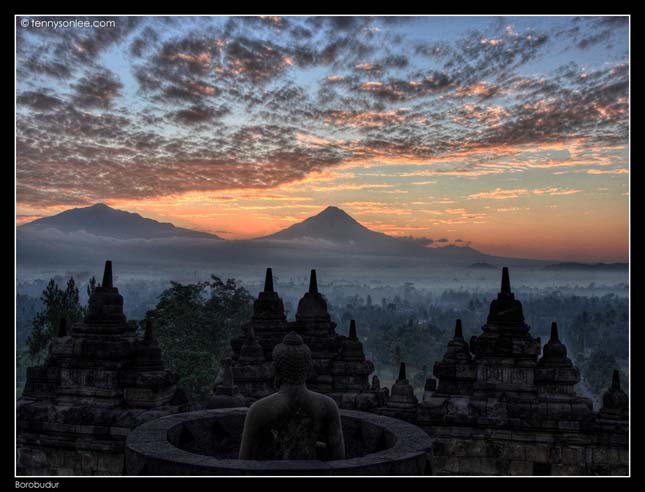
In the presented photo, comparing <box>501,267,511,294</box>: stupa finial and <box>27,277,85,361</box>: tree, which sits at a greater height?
<box>501,267,511,294</box>: stupa finial

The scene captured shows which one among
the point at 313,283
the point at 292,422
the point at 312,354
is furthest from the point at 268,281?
the point at 292,422

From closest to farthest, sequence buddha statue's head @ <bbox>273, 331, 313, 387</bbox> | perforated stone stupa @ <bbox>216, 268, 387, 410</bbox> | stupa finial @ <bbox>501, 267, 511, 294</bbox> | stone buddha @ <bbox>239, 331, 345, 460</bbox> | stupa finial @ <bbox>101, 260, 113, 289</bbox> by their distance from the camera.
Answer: stone buddha @ <bbox>239, 331, 345, 460</bbox>
buddha statue's head @ <bbox>273, 331, 313, 387</bbox>
stupa finial @ <bbox>101, 260, 113, 289</bbox>
stupa finial @ <bbox>501, 267, 511, 294</bbox>
perforated stone stupa @ <bbox>216, 268, 387, 410</bbox>

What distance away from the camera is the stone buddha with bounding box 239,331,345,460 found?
802cm

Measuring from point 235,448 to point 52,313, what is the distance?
1567 inches

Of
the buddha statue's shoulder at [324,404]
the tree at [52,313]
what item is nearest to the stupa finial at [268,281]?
the buddha statue's shoulder at [324,404]

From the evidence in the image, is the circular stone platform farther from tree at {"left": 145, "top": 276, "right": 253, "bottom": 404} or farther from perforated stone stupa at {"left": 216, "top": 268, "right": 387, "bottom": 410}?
tree at {"left": 145, "top": 276, "right": 253, "bottom": 404}

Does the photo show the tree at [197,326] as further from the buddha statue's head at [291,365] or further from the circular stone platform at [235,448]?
the buddha statue's head at [291,365]

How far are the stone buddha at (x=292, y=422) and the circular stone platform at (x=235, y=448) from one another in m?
0.43

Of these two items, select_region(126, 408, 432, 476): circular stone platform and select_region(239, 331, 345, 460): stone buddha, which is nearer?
select_region(126, 408, 432, 476): circular stone platform

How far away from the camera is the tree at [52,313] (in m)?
44.7

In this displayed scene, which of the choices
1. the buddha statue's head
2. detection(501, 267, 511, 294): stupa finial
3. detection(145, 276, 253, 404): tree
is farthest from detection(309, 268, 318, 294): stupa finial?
detection(145, 276, 253, 404): tree

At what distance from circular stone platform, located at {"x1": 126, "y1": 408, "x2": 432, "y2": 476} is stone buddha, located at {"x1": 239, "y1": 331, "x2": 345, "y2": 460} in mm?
428

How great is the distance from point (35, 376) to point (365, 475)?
39.0 ft
